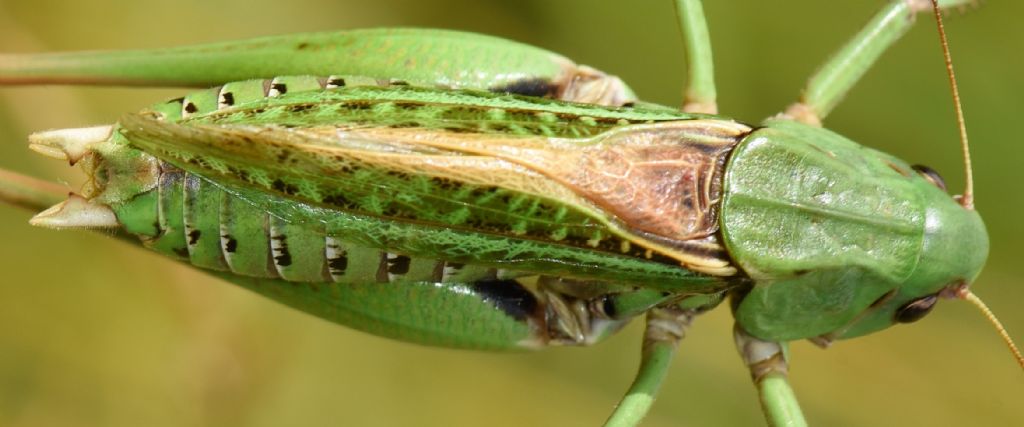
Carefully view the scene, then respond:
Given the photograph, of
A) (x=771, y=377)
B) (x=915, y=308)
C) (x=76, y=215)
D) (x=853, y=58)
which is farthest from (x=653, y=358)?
(x=76, y=215)

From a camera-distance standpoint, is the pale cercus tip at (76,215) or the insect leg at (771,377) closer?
the pale cercus tip at (76,215)

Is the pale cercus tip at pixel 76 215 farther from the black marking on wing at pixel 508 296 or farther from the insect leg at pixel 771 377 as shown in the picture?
the insect leg at pixel 771 377

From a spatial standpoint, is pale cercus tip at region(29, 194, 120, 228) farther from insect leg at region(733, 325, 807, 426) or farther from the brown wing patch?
insect leg at region(733, 325, 807, 426)

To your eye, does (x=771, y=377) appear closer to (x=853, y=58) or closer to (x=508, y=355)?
(x=853, y=58)

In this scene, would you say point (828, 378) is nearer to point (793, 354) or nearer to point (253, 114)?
point (793, 354)

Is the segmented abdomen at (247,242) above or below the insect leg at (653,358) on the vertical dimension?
above

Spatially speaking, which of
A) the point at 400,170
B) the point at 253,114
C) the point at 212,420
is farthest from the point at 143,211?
the point at 212,420

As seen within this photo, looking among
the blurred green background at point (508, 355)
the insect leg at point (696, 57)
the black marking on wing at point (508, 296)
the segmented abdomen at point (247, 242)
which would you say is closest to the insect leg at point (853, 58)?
the insect leg at point (696, 57)
